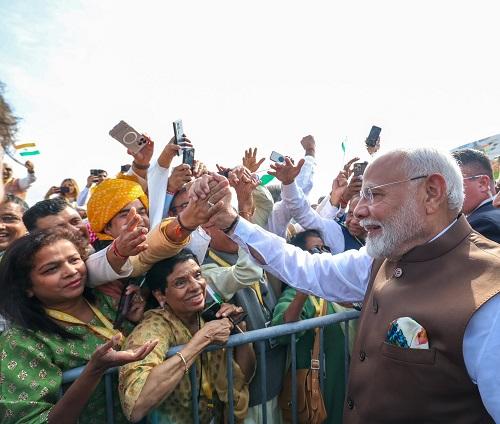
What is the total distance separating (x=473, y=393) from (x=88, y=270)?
1996mm

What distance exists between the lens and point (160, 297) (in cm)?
248

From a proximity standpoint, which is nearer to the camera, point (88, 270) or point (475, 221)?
point (88, 270)

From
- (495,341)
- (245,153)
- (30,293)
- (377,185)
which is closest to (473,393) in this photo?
(495,341)

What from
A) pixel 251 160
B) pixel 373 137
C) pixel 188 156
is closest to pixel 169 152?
pixel 188 156

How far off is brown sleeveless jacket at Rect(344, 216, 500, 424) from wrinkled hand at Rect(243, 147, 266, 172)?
2.62 m

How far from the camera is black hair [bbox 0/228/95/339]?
1.97 m

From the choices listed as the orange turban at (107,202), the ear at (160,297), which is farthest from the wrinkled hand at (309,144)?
the ear at (160,297)

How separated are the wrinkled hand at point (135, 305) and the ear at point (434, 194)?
5.53 ft

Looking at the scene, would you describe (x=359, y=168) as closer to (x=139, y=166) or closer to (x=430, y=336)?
(x=139, y=166)

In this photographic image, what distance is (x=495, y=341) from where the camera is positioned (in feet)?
4.42

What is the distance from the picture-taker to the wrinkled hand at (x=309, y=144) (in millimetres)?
5375

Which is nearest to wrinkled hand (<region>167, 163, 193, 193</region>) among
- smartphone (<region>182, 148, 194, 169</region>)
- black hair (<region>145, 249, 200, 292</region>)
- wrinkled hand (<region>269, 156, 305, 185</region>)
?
smartphone (<region>182, 148, 194, 169</region>)

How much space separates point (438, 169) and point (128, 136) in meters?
2.85

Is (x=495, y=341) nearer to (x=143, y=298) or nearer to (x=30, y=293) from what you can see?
(x=143, y=298)
